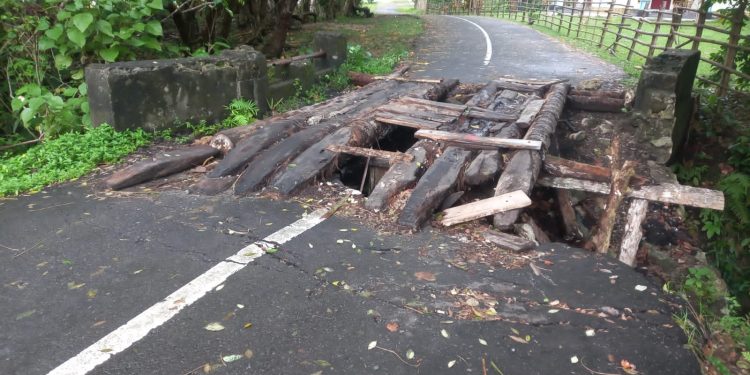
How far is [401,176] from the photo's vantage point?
522 cm

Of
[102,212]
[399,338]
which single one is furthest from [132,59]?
[399,338]

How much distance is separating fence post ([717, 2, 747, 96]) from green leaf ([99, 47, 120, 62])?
9.34 metres

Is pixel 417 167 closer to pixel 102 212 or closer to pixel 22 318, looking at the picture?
pixel 102 212

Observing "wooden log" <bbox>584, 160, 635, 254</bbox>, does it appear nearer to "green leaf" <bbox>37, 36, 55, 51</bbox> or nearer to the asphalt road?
the asphalt road

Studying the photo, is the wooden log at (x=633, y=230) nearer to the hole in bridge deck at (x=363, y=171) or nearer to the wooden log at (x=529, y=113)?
the wooden log at (x=529, y=113)

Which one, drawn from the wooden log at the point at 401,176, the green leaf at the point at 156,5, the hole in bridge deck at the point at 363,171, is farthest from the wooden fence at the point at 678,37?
the green leaf at the point at 156,5

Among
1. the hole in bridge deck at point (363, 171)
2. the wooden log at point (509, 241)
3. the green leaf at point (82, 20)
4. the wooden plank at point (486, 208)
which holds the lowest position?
the hole in bridge deck at point (363, 171)

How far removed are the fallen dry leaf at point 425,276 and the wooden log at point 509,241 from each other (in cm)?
74

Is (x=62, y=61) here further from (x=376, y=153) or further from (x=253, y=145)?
(x=376, y=153)

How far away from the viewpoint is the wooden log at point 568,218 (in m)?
6.04

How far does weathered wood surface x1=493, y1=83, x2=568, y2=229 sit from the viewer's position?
453 cm

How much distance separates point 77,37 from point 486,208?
501 centimetres

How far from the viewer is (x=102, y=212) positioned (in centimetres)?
466

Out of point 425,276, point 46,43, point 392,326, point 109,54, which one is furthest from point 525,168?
point 46,43
